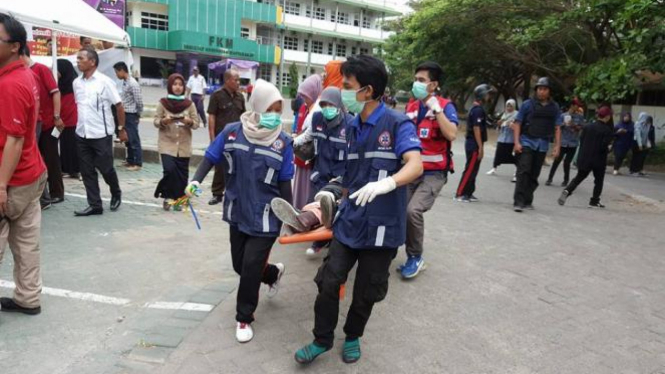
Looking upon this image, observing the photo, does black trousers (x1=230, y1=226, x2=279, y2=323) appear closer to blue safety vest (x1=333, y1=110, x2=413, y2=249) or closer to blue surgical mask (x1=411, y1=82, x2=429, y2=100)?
blue safety vest (x1=333, y1=110, x2=413, y2=249)

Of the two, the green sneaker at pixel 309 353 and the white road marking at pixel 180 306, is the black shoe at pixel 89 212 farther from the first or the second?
the green sneaker at pixel 309 353

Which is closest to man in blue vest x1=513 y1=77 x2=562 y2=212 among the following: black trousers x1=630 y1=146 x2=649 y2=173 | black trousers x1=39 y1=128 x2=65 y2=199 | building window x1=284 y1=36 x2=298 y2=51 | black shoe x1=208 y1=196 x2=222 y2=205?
black shoe x1=208 y1=196 x2=222 y2=205

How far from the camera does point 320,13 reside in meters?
52.3

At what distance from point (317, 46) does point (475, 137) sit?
47937mm

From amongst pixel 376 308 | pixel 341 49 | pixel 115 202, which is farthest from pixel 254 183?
pixel 341 49

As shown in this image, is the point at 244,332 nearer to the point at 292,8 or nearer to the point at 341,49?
the point at 292,8

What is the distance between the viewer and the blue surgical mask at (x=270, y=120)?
3.26 metres

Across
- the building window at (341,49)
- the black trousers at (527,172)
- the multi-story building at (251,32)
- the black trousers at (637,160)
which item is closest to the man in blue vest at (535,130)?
the black trousers at (527,172)

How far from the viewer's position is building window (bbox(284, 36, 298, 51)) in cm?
5066

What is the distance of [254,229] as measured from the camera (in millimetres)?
3217

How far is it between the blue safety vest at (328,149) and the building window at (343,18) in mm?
52566

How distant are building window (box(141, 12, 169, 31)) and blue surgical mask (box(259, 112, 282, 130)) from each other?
42146 millimetres

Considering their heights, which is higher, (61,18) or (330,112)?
(61,18)

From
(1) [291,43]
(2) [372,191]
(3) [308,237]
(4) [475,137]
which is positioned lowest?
(3) [308,237]
